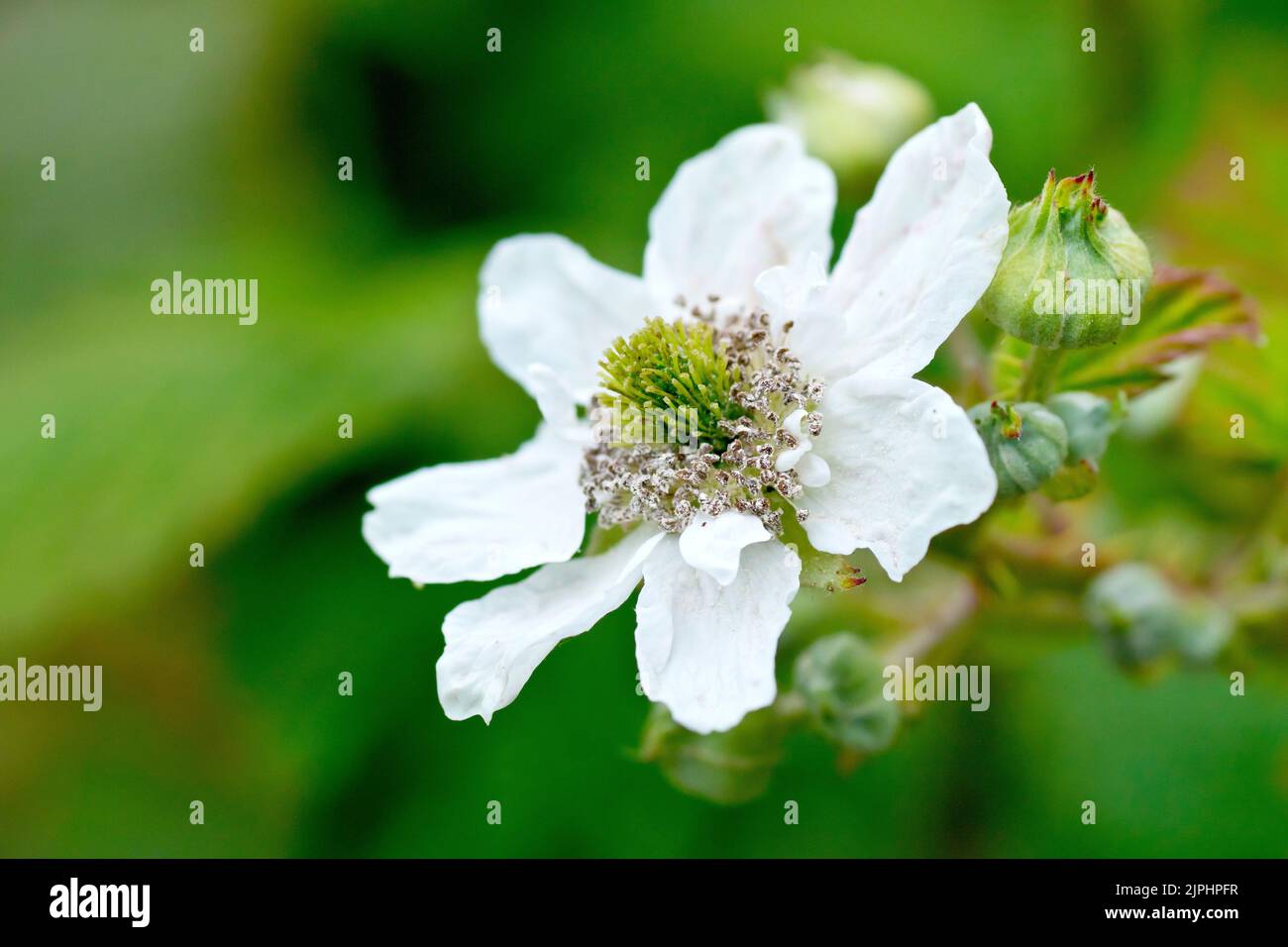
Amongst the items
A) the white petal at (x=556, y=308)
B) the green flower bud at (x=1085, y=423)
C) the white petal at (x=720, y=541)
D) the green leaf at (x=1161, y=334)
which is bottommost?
the white petal at (x=720, y=541)

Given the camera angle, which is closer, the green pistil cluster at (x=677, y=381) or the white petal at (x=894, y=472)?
the white petal at (x=894, y=472)

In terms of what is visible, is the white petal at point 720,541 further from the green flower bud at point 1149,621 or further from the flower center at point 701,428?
the green flower bud at point 1149,621

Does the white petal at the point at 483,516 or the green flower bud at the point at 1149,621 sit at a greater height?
the white petal at the point at 483,516

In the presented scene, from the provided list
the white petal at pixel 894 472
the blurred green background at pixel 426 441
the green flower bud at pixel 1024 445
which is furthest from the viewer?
the blurred green background at pixel 426 441

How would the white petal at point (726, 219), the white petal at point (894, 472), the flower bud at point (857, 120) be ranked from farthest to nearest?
the flower bud at point (857, 120) < the white petal at point (726, 219) < the white petal at point (894, 472)

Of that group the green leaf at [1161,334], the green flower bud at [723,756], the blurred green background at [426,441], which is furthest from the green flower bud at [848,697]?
the blurred green background at [426,441]

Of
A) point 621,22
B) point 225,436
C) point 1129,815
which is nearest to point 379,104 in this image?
point 621,22
